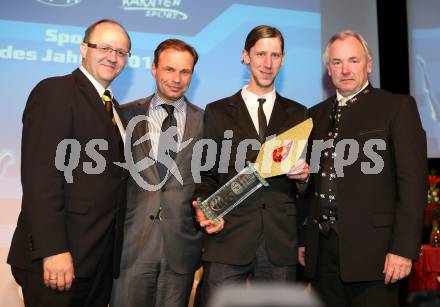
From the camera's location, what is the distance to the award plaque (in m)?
2.50

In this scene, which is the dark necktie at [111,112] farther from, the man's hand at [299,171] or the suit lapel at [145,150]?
the man's hand at [299,171]

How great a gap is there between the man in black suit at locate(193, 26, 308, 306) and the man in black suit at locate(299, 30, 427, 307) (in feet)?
0.54

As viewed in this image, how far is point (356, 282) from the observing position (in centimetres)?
260

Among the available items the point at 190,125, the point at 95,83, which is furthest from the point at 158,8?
the point at 95,83

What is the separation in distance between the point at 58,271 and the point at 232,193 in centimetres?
87

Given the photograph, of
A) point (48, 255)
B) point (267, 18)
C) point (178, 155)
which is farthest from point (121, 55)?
point (267, 18)

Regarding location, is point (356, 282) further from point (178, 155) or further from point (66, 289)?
point (66, 289)

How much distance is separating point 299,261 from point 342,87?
3.33 feet

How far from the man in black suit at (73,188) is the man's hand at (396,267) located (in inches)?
52.5

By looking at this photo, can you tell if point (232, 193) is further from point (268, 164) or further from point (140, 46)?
point (140, 46)

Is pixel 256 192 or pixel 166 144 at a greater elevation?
pixel 166 144

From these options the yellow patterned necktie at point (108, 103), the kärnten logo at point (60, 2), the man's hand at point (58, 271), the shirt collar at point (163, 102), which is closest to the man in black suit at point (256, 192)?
the shirt collar at point (163, 102)

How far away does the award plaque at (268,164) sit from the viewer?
2.50 m

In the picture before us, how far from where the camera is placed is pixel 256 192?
8.95 ft
